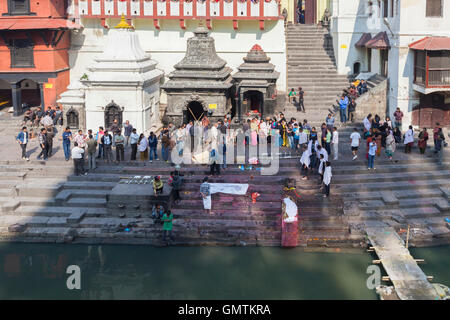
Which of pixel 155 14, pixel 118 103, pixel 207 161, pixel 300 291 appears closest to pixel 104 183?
pixel 207 161

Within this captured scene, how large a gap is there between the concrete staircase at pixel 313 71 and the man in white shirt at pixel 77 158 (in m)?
9.80

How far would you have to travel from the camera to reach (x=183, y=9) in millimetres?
25484

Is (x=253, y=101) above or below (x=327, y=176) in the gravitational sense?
above

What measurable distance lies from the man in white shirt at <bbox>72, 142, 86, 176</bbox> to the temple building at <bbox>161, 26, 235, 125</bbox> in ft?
19.0

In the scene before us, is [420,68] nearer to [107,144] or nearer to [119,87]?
[119,87]

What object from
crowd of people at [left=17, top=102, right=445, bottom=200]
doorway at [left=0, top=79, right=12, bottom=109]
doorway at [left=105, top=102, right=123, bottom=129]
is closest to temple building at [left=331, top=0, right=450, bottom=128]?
crowd of people at [left=17, top=102, right=445, bottom=200]

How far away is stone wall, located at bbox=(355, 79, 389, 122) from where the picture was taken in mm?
22875

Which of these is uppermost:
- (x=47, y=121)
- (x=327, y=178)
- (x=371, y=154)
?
(x=47, y=121)

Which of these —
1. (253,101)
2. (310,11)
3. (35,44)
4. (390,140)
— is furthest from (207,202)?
(310,11)

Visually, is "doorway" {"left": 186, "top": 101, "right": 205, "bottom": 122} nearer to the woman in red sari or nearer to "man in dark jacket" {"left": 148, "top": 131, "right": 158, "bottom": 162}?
"man in dark jacket" {"left": 148, "top": 131, "right": 158, "bottom": 162}

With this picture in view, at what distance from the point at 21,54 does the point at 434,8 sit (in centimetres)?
1788

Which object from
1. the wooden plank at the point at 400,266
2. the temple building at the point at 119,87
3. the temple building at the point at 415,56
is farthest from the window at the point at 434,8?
the temple building at the point at 119,87

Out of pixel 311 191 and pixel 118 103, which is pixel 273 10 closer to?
pixel 118 103

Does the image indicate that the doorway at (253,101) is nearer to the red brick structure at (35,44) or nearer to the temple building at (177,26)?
the temple building at (177,26)
